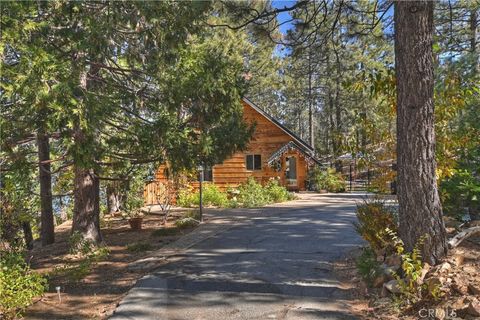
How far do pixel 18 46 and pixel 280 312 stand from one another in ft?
16.4

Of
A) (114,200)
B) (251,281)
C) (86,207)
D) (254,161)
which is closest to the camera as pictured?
(251,281)

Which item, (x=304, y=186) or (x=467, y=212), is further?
(x=304, y=186)

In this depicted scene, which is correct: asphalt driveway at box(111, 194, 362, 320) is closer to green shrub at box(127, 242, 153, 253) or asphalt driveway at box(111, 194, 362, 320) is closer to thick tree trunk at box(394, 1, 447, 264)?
green shrub at box(127, 242, 153, 253)

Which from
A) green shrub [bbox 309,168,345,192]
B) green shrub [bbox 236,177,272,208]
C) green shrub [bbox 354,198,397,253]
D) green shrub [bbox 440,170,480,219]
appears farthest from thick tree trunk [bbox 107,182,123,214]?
green shrub [bbox 309,168,345,192]

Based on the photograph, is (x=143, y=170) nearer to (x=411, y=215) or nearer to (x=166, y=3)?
(x=166, y=3)

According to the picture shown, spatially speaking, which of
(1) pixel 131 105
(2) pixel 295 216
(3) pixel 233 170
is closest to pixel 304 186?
(3) pixel 233 170

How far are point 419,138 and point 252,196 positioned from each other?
41.7 ft

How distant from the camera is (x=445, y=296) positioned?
15.5ft

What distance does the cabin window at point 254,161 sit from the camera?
912 inches

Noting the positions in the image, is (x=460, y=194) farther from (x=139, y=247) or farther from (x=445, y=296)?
(x=139, y=247)

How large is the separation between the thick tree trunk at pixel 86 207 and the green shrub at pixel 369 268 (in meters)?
6.03

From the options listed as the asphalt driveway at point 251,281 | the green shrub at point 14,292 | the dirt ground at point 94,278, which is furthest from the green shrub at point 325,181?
the green shrub at point 14,292

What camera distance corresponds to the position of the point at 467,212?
781 centimetres

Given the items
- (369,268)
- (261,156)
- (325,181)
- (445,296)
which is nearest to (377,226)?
(369,268)
